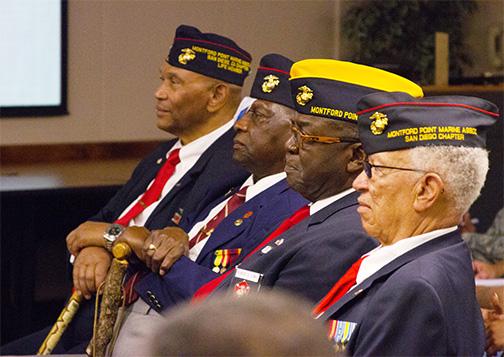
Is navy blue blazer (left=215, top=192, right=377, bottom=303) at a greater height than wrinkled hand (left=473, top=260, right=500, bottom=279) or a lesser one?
greater

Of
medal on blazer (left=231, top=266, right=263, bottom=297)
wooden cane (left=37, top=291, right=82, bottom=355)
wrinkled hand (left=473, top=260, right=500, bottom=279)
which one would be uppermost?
medal on blazer (left=231, top=266, right=263, bottom=297)

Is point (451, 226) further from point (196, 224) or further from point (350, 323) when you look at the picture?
point (196, 224)

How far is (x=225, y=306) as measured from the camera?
40.8 inches

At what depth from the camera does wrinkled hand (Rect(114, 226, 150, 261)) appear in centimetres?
307

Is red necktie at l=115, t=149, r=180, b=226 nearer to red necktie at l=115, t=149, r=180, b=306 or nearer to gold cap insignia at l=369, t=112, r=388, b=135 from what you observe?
red necktie at l=115, t=149, r=180, b=306

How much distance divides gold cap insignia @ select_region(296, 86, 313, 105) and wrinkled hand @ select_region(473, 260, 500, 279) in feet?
5.78

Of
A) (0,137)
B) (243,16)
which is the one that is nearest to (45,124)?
(0,137)

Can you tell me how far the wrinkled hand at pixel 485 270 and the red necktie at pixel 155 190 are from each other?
123 cm

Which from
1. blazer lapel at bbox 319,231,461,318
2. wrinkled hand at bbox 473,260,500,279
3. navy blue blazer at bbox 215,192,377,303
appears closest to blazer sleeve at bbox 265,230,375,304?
navy blue blazer at bbox 215,192,377,303

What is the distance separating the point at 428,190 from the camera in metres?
2.10

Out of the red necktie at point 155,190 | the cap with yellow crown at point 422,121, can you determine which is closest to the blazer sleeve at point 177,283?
the red necktie at point 155,190

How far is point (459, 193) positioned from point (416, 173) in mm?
85

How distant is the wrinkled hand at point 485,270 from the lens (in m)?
4.15

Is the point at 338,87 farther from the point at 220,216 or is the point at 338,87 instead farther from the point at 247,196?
the point at 220,216
